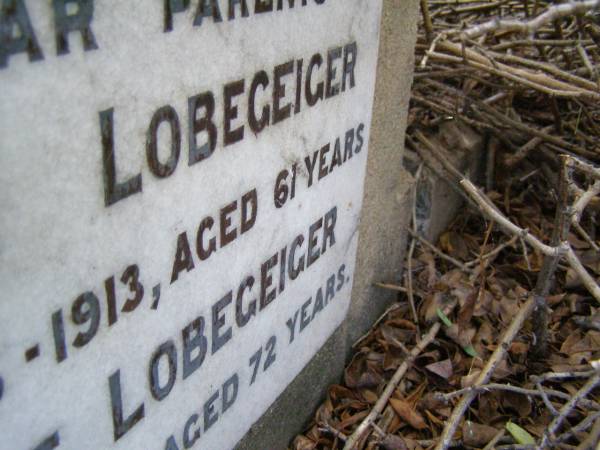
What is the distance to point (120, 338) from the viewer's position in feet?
3.07

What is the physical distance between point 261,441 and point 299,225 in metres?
0.54

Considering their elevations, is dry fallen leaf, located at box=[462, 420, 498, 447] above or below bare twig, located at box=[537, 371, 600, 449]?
below

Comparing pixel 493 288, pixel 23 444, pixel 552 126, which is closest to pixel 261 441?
pixel 23 444

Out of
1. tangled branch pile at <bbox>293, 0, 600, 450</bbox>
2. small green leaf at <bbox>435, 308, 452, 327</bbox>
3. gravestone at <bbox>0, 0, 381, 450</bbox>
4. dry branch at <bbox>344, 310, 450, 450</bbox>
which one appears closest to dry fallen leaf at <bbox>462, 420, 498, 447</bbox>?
tangled branch pile at <bbox>293, 0, 600, 450</bbox>

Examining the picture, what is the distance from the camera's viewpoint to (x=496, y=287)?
86.0 inches

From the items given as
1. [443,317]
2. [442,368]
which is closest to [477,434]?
[442,368]

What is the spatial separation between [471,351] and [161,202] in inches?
49.4

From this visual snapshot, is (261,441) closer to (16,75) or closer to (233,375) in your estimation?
(233,375)

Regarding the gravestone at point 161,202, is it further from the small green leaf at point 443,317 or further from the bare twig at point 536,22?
the small green leaf at point 443,317

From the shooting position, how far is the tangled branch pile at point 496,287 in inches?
64.3

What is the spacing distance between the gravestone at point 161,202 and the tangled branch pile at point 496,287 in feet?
1.29

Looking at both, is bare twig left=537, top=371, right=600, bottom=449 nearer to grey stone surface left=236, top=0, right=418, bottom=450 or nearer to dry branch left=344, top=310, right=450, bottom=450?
dry branch left=344, top=310, right=450, bottom=450

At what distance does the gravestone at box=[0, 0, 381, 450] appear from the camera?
744mm

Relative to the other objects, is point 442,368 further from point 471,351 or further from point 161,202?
point 161,202
